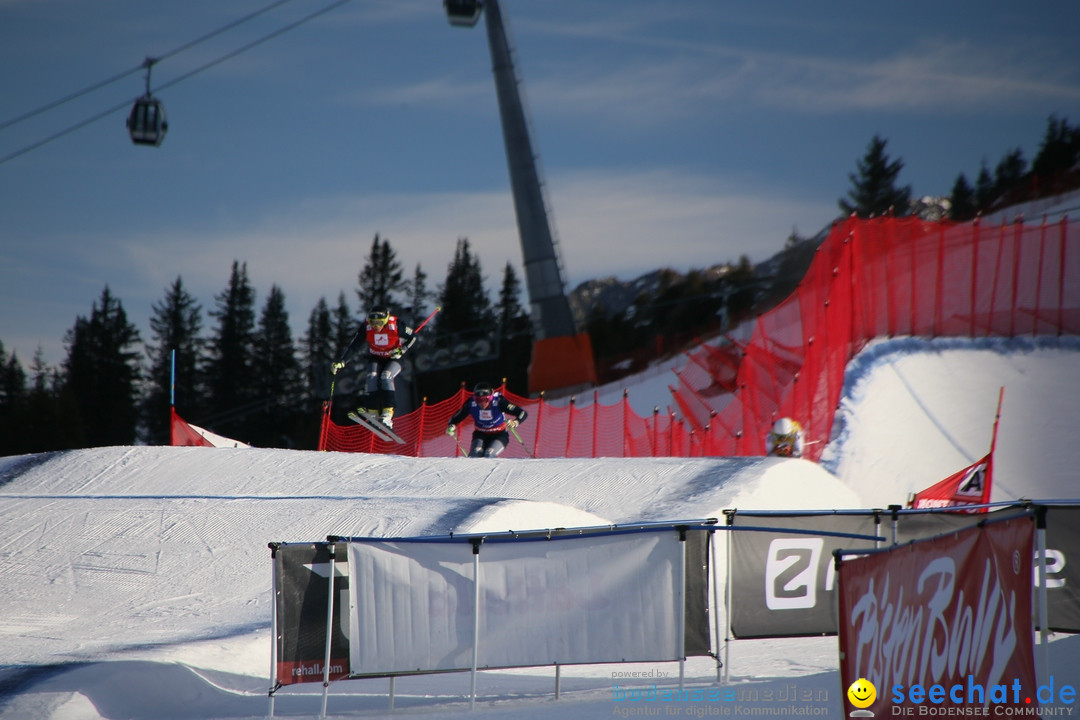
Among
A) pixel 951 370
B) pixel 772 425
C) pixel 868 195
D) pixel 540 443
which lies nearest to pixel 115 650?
pixel 772 425

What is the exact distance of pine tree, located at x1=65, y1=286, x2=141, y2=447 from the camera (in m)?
60.6

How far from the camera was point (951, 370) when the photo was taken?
18750 mm

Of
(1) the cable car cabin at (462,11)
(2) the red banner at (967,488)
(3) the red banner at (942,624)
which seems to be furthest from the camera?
(1) the cable car cabin at (462,11)

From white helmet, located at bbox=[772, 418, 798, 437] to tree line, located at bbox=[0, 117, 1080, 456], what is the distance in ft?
114

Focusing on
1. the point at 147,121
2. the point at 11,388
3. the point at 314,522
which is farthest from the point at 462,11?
the point at 11,388

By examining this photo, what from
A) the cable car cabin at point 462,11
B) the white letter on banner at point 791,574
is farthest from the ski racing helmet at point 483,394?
the cable car cabin at point 462,11

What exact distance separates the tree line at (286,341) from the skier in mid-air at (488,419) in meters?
35.5

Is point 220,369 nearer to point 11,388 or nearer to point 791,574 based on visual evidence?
point 11,388

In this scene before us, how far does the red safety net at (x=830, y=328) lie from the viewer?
15750 mm

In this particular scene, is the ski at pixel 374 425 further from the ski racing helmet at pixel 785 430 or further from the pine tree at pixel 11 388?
the pine tree at pixel 11 388

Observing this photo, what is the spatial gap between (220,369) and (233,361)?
0.98 m

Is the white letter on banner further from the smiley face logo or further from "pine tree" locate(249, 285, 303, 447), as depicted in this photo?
"pine tree" locate(249, 285, 303, 447)

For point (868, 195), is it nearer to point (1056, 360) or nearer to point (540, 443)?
point (1056, 360)

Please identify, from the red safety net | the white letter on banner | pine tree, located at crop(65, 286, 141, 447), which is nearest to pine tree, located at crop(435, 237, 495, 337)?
pine tree, located at crop(65, 286, 141, 447)
